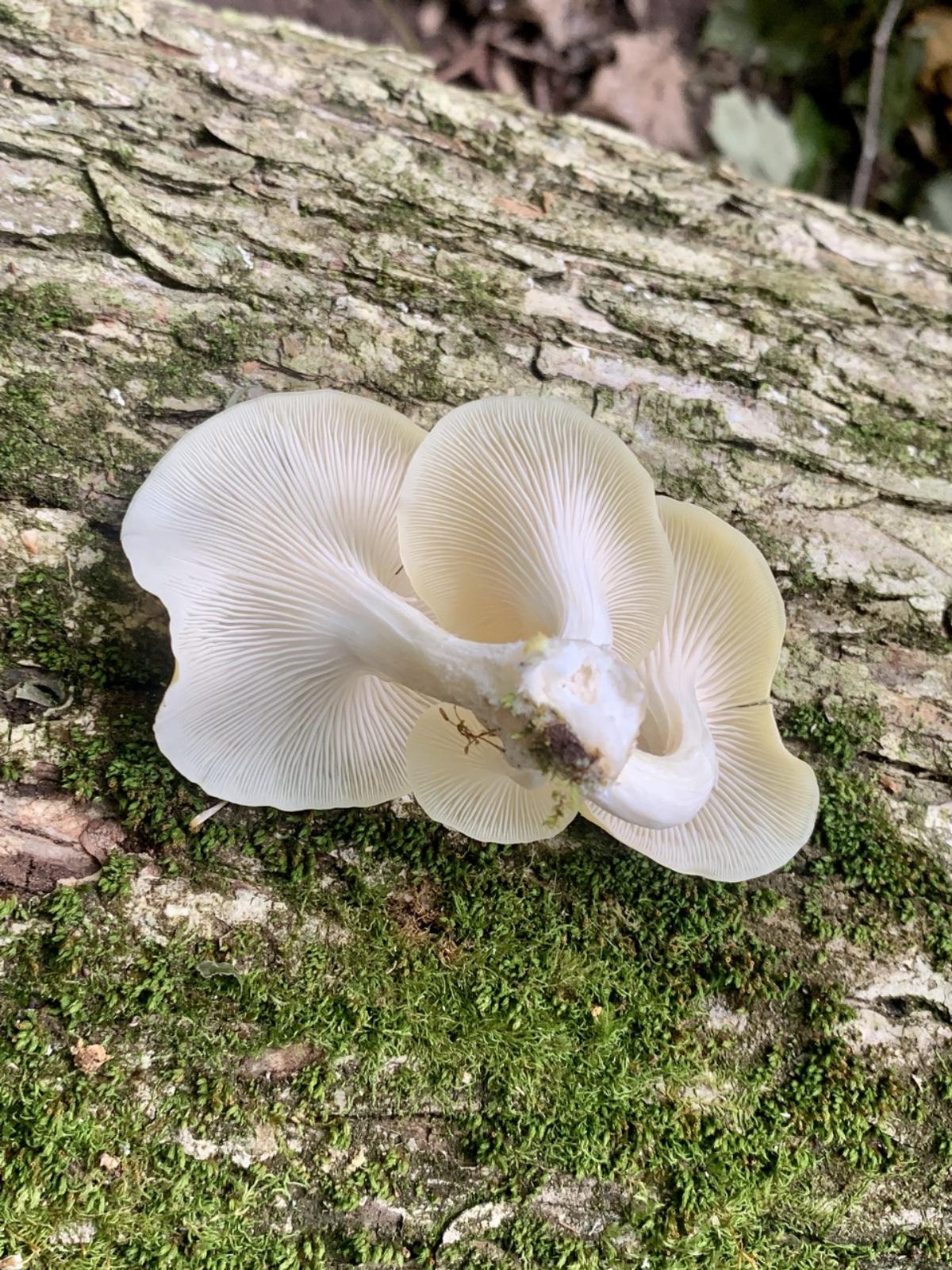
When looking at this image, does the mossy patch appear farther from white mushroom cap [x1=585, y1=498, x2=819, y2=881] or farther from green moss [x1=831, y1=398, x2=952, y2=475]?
green moss [x1=831, y1=398, x2=952, y2=475]

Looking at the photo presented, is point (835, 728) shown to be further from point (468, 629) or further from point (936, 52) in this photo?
point (936, 52)

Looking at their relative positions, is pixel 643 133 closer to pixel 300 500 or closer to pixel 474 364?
pixel 474 364

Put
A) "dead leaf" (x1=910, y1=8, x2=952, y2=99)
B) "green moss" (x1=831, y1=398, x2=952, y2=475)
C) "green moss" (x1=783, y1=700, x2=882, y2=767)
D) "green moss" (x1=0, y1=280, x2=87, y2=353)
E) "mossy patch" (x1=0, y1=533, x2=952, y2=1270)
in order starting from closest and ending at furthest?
"mossy patch" (x1=0, y1=533, x2=952, y2=1270) → "green moss" (x1=0, y1=280, x2=87, y2=353) → "green moss" (x1=783, y1=700, x2=882, y2=767) → "green moss" (x1=831, y1=398, x2=952, y2=475) → "dead leaf" (x1=910, y1=8, x2=952, y2=99)

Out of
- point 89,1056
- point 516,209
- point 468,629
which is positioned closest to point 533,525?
point 468,629

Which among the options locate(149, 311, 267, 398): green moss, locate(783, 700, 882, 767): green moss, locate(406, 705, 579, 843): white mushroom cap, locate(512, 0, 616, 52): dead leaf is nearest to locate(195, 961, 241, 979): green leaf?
locate(406, 705, 579, 843): white mushroom cap

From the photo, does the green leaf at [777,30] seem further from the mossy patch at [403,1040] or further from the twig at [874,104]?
the mossy patch at [403,1040]

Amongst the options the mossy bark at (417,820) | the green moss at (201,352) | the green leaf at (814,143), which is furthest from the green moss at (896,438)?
the green leaf at (814,143)

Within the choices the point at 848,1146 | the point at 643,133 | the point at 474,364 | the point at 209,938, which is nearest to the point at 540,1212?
Answer: the point at 848,1146
